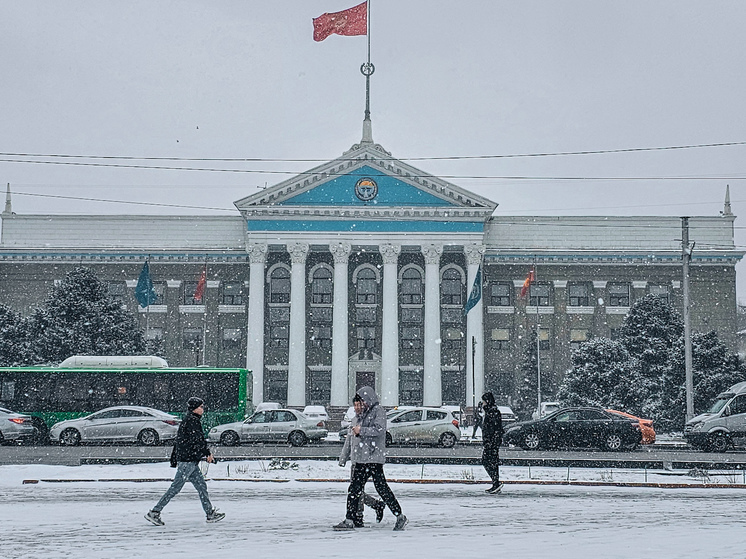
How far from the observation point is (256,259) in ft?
180

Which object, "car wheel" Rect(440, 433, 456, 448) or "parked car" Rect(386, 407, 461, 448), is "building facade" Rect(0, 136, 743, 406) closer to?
"parked car" Rect(386, 407, 461, 448)

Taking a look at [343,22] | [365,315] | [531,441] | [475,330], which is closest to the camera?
[531,441]

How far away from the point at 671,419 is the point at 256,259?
83.2ft

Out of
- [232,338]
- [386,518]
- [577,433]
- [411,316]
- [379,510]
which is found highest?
[411,316]

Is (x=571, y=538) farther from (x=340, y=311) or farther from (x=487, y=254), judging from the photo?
(x=487, y=254)

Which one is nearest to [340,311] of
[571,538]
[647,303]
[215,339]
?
[215,339]

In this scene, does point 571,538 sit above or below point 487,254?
below

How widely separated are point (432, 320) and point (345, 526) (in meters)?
43.3

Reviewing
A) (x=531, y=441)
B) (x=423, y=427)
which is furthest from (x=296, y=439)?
(x=531, y=441)

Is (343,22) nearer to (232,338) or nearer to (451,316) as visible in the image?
(451,316)

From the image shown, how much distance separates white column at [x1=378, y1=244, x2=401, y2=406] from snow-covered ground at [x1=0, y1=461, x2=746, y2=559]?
112ft

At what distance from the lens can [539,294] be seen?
195ft

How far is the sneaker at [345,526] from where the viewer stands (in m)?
11.4

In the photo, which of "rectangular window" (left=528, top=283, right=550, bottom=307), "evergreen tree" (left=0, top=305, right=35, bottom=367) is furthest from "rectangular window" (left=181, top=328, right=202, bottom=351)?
"rectangular window" (left=528, top=283, right=550, bottom=307)
